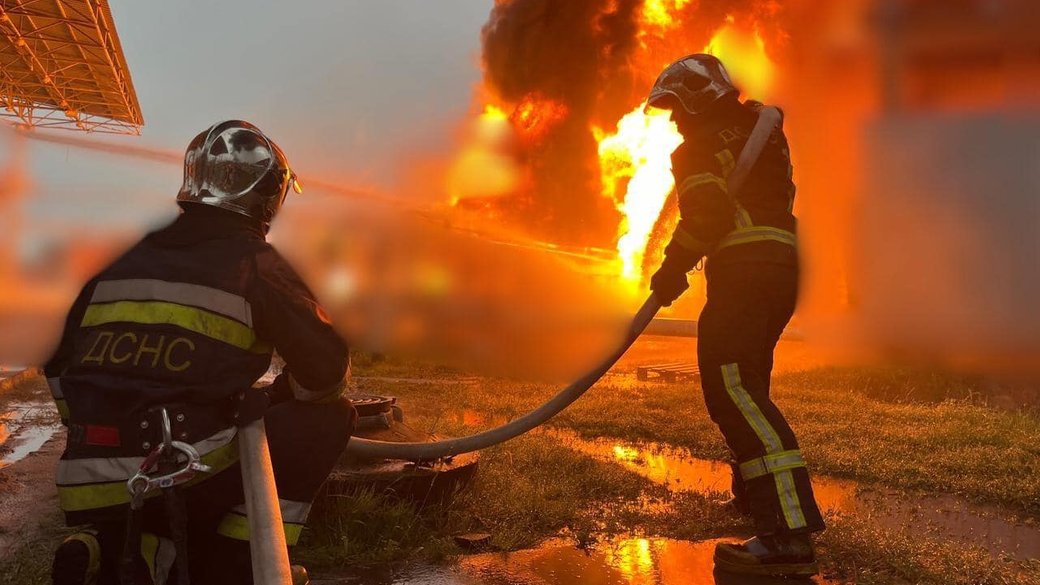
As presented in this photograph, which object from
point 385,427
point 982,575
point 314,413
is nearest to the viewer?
point 314,413

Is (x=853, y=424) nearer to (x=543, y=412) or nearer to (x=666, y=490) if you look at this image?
(x=666, y=490)

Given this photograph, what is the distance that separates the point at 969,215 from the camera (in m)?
9.55

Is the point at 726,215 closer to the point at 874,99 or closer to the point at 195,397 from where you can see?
the point at 195,397

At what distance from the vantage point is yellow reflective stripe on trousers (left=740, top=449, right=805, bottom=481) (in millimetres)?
3018

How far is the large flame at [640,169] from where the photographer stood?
8.40m

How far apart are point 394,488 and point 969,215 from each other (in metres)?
9.57

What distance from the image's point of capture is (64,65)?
17.5 m

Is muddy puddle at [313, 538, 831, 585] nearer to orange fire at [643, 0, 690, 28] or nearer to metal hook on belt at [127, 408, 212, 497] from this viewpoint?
metal hook on belt at [127, 408, 212, 497]

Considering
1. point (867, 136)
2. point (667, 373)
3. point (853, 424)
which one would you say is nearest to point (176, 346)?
point (853, 424)

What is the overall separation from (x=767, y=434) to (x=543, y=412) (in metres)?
1.14

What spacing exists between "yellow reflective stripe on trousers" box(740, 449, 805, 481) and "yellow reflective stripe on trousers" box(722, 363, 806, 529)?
2 cm

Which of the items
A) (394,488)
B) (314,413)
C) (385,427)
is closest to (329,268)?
(385,427)

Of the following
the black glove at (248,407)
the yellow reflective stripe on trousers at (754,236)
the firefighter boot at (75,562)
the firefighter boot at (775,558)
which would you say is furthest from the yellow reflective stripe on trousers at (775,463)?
the firefighter boot at (75,562)

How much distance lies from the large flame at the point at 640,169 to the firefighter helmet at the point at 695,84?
418 centimetres
